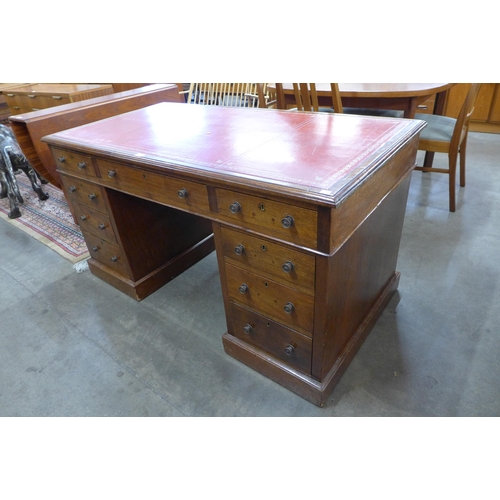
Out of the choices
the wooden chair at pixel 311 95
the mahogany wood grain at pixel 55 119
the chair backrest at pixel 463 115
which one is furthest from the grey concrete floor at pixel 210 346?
the wooden chair at pixel 311 95

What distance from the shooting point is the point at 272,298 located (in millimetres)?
1163

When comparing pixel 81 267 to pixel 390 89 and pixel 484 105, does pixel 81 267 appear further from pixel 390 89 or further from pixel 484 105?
pixel 484 105

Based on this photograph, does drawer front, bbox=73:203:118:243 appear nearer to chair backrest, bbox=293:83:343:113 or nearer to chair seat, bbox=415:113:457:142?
chair backrest, bbox=293:83:343:113

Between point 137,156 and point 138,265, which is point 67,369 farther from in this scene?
point 137,156

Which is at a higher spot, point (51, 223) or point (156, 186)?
point (156, 186)

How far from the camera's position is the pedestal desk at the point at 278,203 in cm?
95

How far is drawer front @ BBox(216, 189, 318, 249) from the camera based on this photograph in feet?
3.01

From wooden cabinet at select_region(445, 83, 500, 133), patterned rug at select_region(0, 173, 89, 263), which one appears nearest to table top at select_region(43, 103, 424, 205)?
patterned rug at select_region(0, 173, 89, 263)

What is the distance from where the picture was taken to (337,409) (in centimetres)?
123

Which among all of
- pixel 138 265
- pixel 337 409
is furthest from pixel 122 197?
pixel 337 409

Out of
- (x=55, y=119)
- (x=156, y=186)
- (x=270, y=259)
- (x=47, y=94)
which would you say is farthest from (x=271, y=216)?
(x=47, y=94)

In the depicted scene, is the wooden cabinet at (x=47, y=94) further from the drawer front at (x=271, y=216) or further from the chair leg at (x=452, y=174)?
the chair leg at (x=452, y=174)

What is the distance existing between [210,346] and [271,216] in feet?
2.56

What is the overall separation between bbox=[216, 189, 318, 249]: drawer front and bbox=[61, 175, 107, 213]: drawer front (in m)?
0.76
